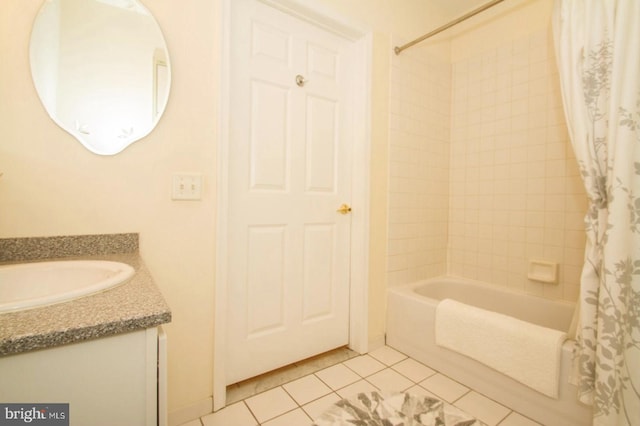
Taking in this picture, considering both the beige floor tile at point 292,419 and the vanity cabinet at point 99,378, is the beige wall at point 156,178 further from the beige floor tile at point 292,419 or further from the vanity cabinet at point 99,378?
the vanity cabinet at point 99,378

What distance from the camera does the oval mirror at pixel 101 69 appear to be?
40.3 inches

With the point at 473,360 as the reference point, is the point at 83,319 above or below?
above

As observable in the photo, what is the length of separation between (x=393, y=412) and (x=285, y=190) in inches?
47.8

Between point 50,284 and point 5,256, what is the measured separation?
235mm

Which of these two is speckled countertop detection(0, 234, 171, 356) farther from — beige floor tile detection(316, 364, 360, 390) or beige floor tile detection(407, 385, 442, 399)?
beige floor tile detection(407, 385, 442, 399)

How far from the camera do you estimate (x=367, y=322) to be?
1.90 metres

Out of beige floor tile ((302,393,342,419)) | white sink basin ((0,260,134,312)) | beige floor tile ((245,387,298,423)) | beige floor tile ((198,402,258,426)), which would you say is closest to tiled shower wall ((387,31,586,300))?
beige floor tile ((302,393,342,419))

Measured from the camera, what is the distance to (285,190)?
1.67 metres

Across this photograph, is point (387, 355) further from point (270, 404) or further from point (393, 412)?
point (270, 404)

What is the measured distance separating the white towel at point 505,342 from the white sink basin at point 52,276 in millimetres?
1530

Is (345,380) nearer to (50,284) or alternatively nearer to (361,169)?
(361,169)

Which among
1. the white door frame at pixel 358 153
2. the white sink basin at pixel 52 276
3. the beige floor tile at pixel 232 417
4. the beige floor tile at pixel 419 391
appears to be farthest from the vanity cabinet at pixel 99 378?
the white door frame at pixel 358 153

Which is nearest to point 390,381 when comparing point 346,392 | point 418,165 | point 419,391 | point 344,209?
point 419,391

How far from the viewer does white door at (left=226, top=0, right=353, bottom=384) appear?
4.97 ft
